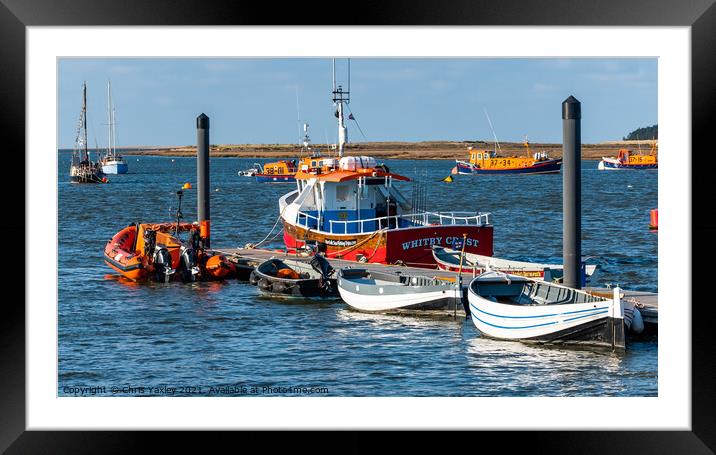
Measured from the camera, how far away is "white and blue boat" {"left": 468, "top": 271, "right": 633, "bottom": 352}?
21359 millimetres

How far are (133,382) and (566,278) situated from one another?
847 centimetres

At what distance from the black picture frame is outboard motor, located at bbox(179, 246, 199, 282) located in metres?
20.0

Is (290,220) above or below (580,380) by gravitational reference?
above

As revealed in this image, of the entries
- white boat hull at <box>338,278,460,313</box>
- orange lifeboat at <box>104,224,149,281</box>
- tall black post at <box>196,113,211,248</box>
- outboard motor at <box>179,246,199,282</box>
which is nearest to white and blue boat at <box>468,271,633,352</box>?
white boat hull at <box>338,278,460,313</box>

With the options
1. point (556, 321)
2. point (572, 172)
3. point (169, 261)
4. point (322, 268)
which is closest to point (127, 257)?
point (169, 261)

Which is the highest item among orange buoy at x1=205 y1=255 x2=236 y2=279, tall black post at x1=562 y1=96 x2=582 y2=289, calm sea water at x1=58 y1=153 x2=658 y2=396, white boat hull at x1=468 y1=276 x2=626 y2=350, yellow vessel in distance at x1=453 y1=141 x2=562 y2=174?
yellow vessel in distance at x1=453 y1=141 x2=562 y2=174

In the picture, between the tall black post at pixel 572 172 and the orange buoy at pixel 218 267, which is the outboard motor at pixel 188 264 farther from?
the tall black post at pixel 572 172

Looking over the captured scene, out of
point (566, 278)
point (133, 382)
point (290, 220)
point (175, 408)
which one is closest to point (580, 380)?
point (566, 278)

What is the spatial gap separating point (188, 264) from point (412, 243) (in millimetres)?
6154

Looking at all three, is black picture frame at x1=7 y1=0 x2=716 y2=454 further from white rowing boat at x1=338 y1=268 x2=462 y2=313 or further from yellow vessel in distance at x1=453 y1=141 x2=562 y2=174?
yellow vessel in distance at x1=453 y1=141 x2=562 y2=174
